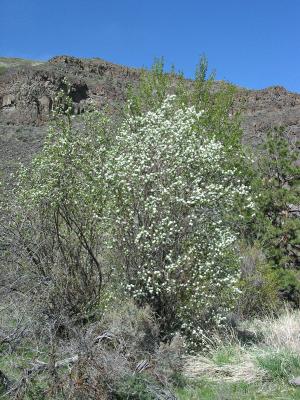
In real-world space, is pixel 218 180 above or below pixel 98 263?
above

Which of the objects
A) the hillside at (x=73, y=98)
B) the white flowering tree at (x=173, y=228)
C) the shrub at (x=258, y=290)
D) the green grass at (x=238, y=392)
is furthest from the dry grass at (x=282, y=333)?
the hillside at (x=73, y=98)

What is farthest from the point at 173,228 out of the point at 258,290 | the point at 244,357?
the point at 258,290

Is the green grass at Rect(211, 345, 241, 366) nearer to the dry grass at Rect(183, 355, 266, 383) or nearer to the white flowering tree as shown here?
the dry grass at Rect(183, 355, 266, 383)

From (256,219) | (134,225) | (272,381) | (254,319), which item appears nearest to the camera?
(272,381)

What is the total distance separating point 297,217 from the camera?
52.7 ft

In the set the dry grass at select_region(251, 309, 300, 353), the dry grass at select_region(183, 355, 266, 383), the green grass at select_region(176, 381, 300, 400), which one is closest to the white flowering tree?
the dry grass at select_region(183, 355, 266, 383)

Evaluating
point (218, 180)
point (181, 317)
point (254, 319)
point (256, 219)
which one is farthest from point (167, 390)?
point (256, 219)

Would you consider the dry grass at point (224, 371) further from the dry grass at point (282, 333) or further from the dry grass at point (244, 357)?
the dry grass at point (282, 333)

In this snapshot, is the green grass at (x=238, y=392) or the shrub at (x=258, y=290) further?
the shrub at (x=258, y=290)

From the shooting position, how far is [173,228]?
9.66 metres

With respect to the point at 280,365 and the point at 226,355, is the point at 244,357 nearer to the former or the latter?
the point at 226,355

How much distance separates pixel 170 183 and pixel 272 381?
385cm

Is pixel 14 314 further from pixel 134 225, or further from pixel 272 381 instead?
pixel 272 381

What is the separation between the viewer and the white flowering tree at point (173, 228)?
9.70 metres
